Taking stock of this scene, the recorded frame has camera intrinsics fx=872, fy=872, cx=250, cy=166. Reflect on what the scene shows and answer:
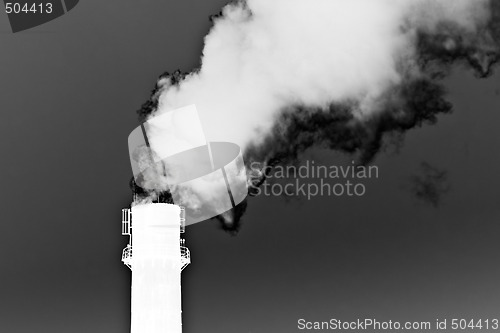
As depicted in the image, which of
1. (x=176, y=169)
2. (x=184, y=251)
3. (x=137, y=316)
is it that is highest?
(x=176, y=169)

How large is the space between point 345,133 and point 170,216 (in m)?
12.2

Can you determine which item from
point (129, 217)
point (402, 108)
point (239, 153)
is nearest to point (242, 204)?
point (239, 153)

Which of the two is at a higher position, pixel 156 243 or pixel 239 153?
pixel 239 153

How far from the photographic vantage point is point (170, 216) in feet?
179

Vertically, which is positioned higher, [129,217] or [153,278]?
[129,217]

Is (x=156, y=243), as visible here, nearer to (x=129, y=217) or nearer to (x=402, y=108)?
(x=129, y=217)

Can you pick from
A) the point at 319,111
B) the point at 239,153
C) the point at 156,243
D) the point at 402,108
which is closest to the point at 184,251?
the point at 156,243

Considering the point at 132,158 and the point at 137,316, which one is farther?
the point at 132,158

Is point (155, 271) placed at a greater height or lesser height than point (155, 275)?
greater

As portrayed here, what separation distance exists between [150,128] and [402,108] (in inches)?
630

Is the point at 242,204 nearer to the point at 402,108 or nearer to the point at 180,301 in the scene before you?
the point at 180,301

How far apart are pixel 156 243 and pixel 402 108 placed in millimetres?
17334

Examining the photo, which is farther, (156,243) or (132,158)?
(132,158)

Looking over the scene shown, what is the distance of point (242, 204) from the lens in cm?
5684
